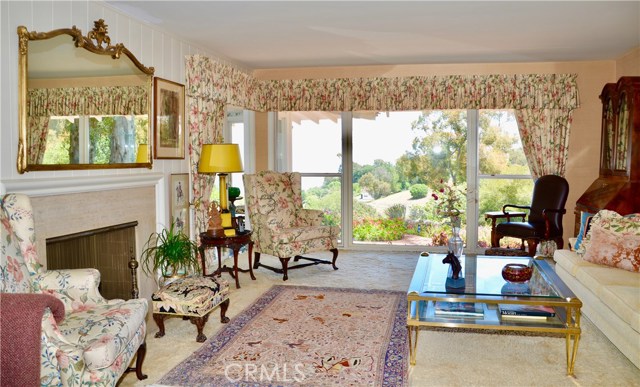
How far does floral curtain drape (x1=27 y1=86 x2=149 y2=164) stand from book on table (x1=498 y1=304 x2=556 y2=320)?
3.01 meters

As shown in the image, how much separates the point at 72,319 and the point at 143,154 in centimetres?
203

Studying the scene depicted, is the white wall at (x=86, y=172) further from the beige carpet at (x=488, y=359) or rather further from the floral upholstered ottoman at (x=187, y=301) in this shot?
the beige carpet at (x=488, y=359)

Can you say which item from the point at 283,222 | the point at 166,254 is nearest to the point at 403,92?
the point at 283,222

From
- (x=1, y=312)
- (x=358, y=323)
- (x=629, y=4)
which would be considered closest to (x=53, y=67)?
(x=1, y=312)

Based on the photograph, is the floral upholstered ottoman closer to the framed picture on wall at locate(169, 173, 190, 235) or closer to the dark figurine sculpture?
the framed picture on wall at locate(169, 173, 190, 235)

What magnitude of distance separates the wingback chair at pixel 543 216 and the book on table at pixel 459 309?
2559 millimetres

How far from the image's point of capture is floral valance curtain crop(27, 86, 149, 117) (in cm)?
326

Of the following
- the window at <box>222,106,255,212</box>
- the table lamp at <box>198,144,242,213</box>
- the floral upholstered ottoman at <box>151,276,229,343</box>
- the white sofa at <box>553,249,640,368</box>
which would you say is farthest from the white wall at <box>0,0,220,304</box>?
the white sofa at <box>553,249,640,368</box>

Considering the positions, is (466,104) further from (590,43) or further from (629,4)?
(629,4)

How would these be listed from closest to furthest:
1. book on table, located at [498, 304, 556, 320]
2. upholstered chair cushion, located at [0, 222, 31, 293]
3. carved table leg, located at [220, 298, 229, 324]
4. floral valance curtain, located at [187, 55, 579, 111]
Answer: upholstered chair cushion, located at [0, 222, 31, 293]
book on table, located at [498, 304, 556, 320]
carved table leg, located at [220, 298, 229, 324]
floral valance curtain, located at [187, 55, 579, 111]

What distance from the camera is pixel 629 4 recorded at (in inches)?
154

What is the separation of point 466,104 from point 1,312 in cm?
567

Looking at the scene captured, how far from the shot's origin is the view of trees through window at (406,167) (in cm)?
664

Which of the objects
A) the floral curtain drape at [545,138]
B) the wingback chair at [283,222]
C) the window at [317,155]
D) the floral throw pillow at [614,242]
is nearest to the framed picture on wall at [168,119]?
the wingback chair at [283,222]
